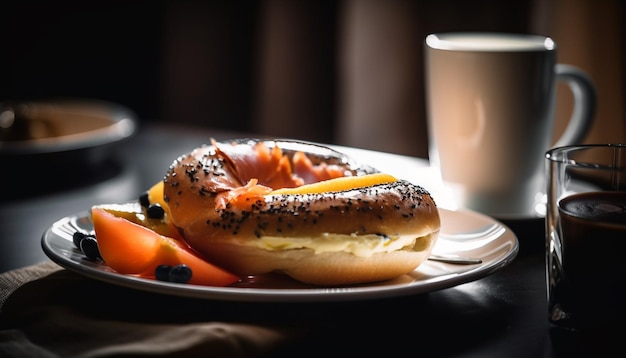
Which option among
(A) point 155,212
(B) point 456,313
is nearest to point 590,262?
(B) point 456,313

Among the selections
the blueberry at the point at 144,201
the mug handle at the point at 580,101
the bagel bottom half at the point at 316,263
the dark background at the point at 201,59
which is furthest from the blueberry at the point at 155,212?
the dark background at the point at 201,59

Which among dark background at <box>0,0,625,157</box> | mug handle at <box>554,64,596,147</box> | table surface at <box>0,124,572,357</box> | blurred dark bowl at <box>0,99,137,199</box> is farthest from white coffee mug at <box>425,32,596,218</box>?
dark background at <box>0,0,625,157</box>

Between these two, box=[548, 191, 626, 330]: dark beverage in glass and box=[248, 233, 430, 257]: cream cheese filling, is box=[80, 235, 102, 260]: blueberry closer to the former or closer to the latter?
box=[248, 233, 430, 257]: cream cheese filling

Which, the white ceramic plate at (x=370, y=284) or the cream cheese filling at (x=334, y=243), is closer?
the white ceramic plate at (x=370, y=284)

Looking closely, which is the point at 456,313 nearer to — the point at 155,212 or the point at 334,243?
the point at 334,243

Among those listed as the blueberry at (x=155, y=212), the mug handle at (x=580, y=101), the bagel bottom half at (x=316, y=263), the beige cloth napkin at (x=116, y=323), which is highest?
the mug handle at (x=580, y=101)

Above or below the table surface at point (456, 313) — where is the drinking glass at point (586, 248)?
above

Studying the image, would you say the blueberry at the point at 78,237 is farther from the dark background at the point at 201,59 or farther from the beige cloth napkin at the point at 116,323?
the dark background at the point at 201,59
